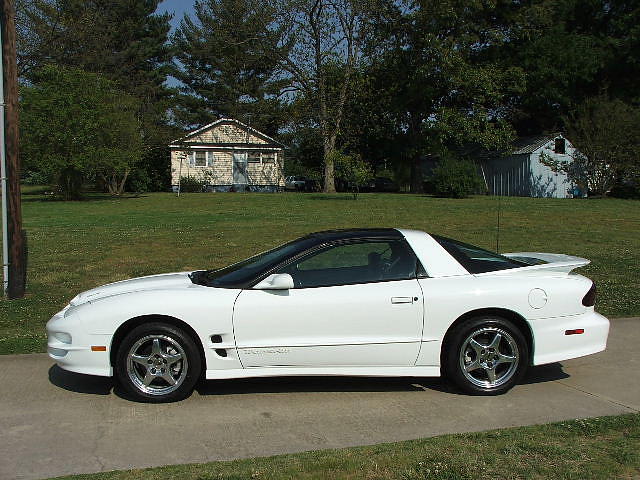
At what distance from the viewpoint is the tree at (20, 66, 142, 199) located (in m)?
33.5

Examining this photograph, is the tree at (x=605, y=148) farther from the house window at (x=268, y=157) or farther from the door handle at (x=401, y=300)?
the door handle at (x=401, y=300)

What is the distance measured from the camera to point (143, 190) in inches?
1890

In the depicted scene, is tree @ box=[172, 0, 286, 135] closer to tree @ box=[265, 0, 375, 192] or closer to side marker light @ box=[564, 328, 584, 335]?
tree @ box=[265, 0, 375, 192]

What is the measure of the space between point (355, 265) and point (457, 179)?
3074cm

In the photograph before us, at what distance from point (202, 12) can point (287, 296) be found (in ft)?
220

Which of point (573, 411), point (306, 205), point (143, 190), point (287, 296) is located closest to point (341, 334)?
point (287, 296)

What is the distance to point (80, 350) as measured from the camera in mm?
5023

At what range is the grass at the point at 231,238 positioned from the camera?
908cm

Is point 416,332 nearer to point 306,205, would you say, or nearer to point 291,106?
point 306,205

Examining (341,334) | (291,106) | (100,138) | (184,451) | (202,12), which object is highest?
(202,12)

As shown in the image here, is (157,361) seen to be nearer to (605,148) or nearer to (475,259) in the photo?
(475,259)

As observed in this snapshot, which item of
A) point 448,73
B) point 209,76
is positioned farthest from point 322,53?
point 209,76

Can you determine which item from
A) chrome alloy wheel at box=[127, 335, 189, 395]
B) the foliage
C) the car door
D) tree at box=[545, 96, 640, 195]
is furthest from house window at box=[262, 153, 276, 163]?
chrome alloy wheel at box=[127, 335, 189, 395]

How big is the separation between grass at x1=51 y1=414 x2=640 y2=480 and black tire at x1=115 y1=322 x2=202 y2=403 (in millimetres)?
1252
